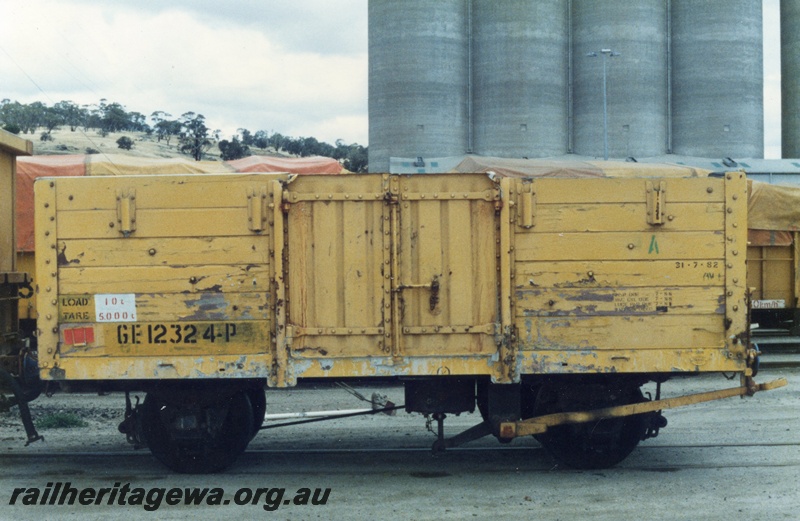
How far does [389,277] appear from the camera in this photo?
7492 millimetres

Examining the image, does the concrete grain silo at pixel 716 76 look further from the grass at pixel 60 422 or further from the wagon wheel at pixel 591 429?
the grass at pixel 60 422

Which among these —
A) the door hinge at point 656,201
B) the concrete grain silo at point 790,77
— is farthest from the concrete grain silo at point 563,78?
the door hinge at point 656,201

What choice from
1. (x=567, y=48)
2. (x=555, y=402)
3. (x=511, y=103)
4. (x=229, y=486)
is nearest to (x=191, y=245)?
(x=229, y=486)

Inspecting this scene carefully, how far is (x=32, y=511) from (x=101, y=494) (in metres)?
0.61

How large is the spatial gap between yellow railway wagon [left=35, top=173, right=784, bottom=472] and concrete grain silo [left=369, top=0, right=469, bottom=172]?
32.8 m

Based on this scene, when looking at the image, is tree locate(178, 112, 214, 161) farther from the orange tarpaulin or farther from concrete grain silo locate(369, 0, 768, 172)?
the orange tarpaulin

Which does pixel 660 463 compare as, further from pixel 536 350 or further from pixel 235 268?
pixel 235 268

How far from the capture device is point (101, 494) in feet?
24.6

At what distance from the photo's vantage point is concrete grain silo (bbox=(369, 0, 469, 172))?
40.1 metres

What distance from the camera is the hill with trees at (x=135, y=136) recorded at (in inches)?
2264

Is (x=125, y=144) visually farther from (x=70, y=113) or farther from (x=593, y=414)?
(x=593, y=414)

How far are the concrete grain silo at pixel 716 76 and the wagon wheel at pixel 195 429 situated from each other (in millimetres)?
38662

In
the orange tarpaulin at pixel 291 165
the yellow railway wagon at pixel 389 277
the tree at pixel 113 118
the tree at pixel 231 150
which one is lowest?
the yellow railway wagon at pixel 389 277

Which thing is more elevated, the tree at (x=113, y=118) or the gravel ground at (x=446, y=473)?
the tree at (x=113, y=118)
